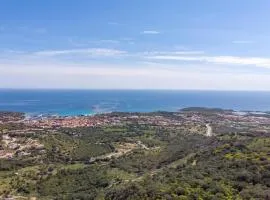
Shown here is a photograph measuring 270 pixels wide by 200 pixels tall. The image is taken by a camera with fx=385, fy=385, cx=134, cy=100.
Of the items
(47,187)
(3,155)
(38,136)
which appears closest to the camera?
(47,187)

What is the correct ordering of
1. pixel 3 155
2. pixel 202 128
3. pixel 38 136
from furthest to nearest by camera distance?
pixel 202 128 < pixel 38 136 < pixel 3 155

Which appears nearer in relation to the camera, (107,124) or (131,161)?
(131,161)

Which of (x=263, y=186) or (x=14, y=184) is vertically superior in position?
(x=263, y=186)

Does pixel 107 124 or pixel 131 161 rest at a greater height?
pixel 107 124

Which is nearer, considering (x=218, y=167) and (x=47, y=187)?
(x=218, y=167)

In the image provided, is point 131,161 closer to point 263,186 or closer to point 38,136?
point 38,136

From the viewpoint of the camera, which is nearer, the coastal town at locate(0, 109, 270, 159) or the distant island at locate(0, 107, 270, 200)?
the distant island at locate(0, 107, 270, 200)

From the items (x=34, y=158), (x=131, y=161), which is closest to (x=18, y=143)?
(x=34, y=158)

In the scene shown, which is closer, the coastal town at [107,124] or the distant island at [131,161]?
the distant island at [131,161]
